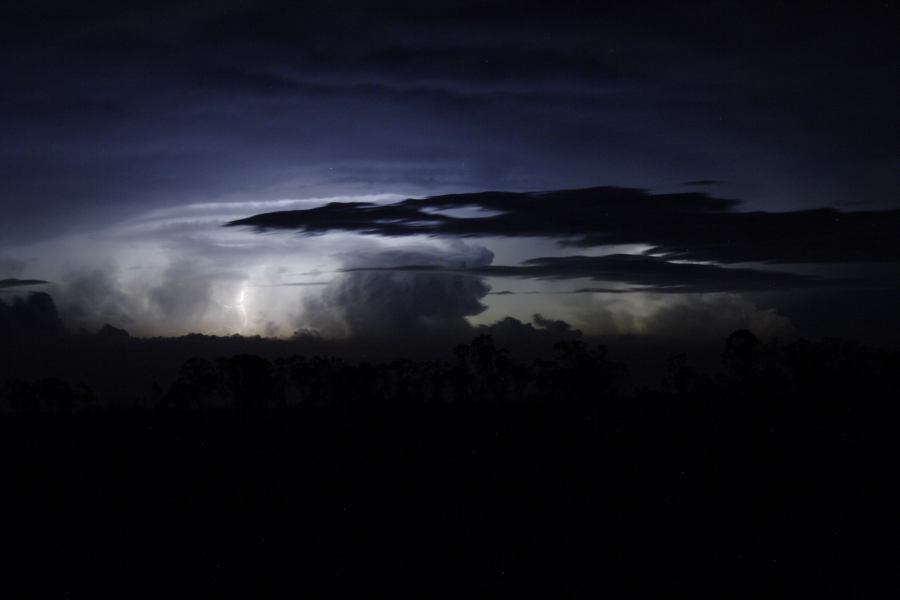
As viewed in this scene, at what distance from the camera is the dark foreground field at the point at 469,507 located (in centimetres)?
1927

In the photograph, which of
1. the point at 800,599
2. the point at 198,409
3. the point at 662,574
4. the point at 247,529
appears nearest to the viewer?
the point at 800,599

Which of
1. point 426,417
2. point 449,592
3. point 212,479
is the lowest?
point 426,417

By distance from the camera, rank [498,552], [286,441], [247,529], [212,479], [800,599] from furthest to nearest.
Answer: [286,441] < [212,479] < [247,529] < [498,552] < [800,599]

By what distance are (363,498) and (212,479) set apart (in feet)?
28.2

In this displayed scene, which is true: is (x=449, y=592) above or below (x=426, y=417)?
above

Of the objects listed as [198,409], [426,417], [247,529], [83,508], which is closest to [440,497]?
[247,529]

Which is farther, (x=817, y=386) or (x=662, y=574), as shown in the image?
(x=817, y=386)

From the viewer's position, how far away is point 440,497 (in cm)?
3005

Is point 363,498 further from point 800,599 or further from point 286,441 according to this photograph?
point 286,441

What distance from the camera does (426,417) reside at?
2751 inches

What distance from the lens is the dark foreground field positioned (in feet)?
63.2

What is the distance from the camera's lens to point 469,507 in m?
27.9

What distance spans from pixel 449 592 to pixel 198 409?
9831 cm

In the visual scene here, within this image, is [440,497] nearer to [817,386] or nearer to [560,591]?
[560,591]
